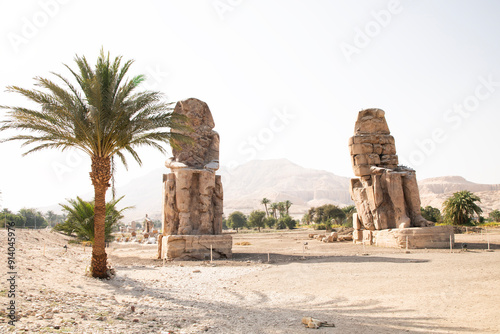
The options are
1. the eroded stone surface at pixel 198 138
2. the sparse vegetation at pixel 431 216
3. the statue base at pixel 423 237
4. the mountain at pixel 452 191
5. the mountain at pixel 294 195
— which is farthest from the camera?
the mountain at pixel 294 195

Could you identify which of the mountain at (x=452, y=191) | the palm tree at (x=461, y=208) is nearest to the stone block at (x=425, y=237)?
the palm tree at (x=461, y=208)

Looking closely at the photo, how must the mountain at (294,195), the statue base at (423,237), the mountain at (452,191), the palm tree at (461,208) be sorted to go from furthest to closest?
the mountain at (294,195) < the mountain at (452,191) < the palm tree at (461,208) < the statue base at (423,237)

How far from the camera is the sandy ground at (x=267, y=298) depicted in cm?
427

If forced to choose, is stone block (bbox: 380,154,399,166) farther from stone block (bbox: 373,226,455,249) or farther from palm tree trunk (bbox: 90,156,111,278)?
palm tree trunk (bbox: 90,156,111,278)

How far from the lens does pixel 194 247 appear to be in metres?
11.6

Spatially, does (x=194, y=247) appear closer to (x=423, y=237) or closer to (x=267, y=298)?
(x=267, y=298)

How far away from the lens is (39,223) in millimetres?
58438

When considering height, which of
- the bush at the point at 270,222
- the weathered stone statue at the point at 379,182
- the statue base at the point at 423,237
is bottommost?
the bush at the point at 270,222

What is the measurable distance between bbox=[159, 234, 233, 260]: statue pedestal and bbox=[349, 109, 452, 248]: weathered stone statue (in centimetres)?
611

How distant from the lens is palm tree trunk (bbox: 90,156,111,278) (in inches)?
307

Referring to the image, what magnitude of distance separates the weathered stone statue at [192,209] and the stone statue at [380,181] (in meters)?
5.87

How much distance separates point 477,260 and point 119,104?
29.1ft

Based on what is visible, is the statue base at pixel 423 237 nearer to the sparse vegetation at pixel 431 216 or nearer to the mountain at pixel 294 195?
the sparse vegetation at pixel 431 216

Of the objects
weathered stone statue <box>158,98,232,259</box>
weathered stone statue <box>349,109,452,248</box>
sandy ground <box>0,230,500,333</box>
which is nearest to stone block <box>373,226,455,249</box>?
weathered stone statue <box>349,109,452,248</box>
